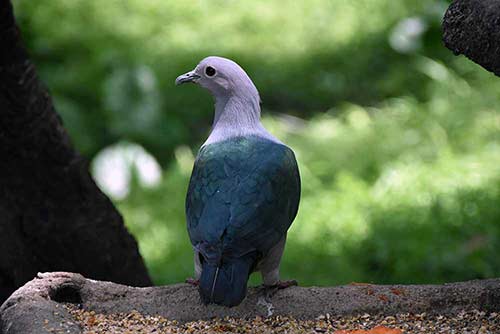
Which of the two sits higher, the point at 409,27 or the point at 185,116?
the point at 409,27

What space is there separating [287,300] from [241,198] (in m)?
0.43

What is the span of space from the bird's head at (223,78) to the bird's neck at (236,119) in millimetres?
22

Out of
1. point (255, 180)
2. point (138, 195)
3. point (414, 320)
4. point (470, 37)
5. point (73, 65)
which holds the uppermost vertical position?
point (73, 65)

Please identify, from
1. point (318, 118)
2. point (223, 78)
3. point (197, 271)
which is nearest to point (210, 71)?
point (223, 78)

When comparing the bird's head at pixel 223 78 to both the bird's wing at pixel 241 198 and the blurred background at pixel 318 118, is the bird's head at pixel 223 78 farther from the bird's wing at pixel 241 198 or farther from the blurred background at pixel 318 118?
the blurred background at pixel 318 118

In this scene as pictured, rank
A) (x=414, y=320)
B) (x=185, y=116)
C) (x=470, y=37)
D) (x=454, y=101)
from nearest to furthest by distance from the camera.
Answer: (x=470, y=37)
(x=414, y=320)
(x=454, y=101)
(x=185, y=116)

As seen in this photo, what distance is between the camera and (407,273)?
5.96 meters

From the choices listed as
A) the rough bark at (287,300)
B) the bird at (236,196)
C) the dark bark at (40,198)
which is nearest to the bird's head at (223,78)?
the bird at (236,196)

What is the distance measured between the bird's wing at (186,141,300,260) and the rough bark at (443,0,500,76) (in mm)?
829

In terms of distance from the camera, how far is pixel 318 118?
8.98m

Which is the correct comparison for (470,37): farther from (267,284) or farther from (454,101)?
(454,101)

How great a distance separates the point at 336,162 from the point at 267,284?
14.5 ft

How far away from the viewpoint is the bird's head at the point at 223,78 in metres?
3.69

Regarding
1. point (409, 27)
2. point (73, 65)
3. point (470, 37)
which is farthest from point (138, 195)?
point (470, 37)
